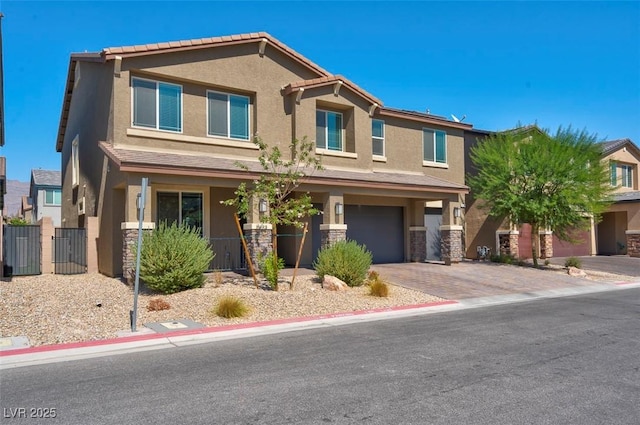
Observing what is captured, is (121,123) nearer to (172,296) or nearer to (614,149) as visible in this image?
(172,296)

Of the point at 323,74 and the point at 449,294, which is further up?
the point at 323,74

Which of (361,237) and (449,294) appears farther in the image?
(361,237)

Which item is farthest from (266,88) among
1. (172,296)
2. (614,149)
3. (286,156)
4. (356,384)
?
(614,149)

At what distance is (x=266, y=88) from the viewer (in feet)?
63.1

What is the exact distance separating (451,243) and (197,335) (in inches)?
563

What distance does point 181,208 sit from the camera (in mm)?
17844

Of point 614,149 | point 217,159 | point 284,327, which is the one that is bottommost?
point 284,327

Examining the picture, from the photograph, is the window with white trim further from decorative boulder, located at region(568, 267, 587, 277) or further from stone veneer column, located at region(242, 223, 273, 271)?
decorative boulder, located at region(568, 267, 587, 277)

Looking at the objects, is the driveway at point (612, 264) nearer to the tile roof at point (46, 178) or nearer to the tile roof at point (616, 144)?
the tile roof at point (616, 144)

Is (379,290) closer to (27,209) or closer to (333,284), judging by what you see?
(333,284)

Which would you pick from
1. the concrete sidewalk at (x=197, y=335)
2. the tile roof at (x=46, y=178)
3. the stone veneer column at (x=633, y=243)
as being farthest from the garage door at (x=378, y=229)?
the tile roof at (x=46, y=178)

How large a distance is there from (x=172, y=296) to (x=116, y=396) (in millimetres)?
7159

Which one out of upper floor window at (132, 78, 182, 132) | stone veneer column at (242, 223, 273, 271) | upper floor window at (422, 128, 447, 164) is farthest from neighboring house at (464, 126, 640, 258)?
upper floor window at (132, 78, 182, 132)

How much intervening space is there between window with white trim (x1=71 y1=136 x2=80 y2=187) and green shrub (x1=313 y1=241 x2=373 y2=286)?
39.4 feet
